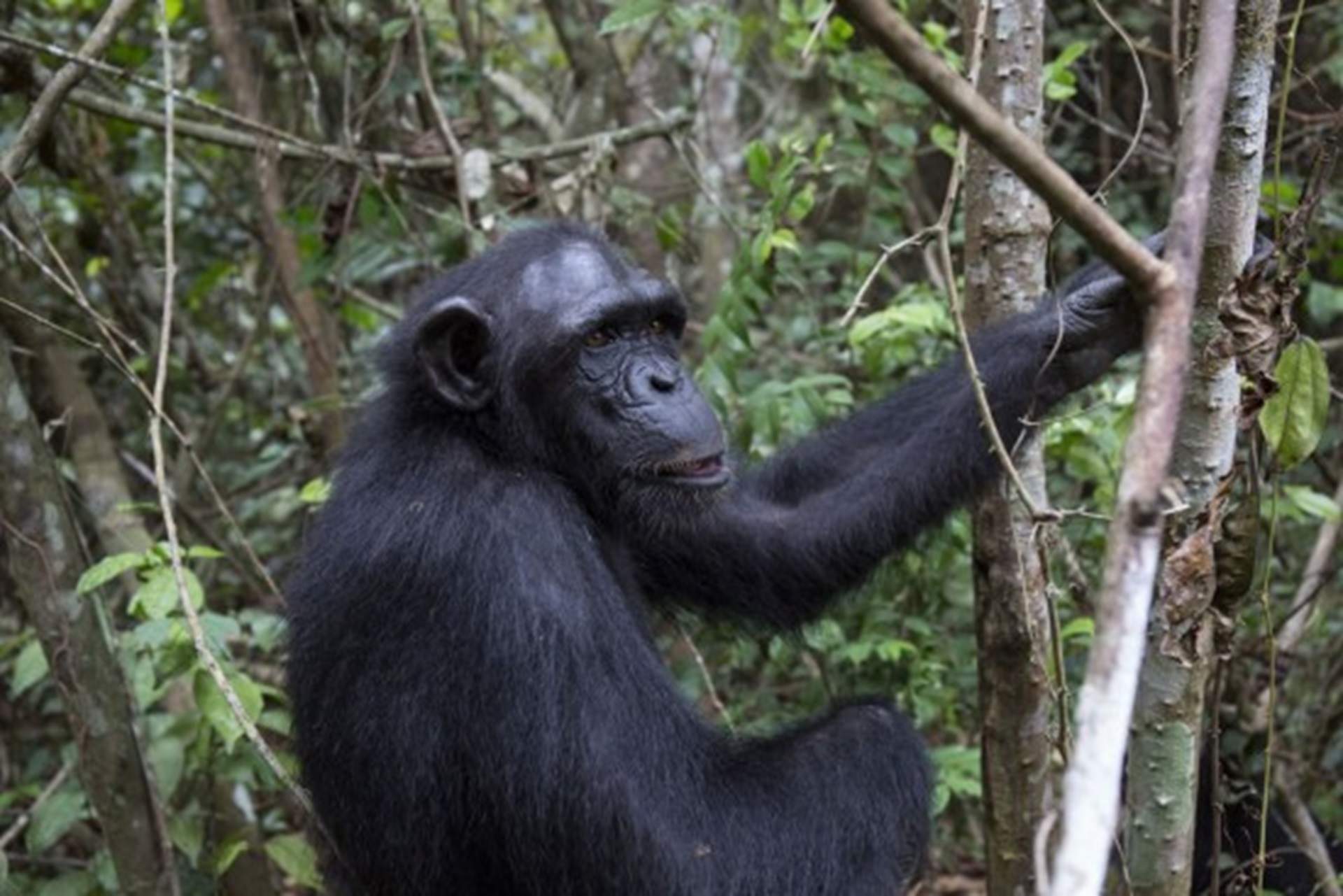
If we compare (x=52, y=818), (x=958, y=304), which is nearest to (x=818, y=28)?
(x=958, y=304)

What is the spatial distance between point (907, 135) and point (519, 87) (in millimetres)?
3424

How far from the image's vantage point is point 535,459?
4.93 metres

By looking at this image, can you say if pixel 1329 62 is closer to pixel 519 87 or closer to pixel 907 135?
pixel 907 135

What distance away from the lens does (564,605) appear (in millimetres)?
4418

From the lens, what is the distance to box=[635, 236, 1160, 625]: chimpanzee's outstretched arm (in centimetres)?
494

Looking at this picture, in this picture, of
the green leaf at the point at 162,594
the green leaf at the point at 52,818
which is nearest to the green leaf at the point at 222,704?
the green leaf at the point at 162,594

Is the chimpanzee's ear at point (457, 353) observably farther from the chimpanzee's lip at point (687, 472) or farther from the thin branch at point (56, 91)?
the thin branch at point (56, 91)

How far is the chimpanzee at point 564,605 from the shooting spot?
436 cm

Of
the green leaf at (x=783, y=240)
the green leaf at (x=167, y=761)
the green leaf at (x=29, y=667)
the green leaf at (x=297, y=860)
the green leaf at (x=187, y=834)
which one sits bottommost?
the green leaf at (x=297, y=860)

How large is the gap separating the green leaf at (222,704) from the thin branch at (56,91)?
65.3 inches

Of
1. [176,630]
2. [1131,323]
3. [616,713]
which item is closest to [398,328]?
[176,630]

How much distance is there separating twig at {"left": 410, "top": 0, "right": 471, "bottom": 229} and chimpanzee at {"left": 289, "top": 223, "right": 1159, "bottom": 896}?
1780mm

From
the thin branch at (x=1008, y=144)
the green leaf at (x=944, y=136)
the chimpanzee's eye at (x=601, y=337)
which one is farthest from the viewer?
the green leaf at (x=944, y=136)

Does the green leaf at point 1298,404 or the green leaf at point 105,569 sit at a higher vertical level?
the green leaf at point 105,569
